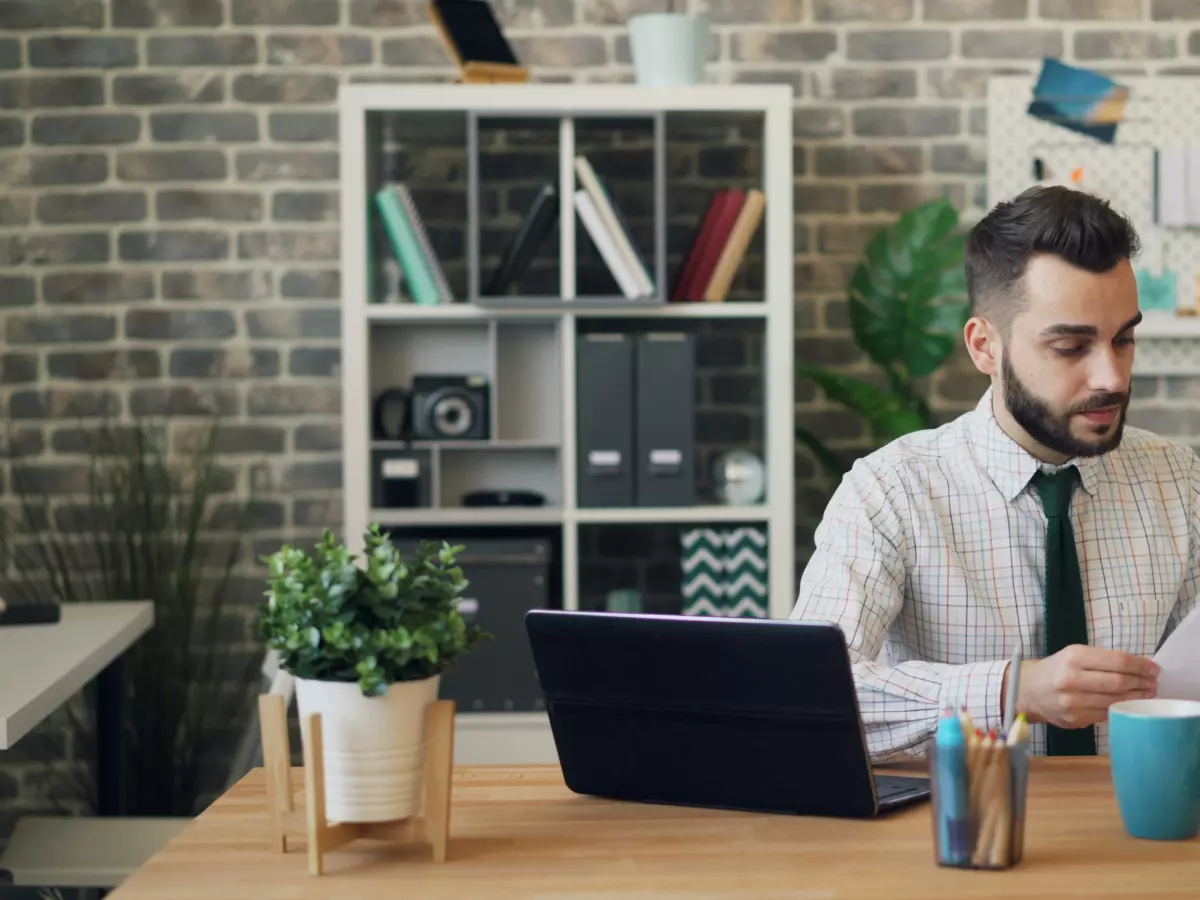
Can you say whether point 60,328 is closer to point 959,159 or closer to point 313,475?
point 313,475

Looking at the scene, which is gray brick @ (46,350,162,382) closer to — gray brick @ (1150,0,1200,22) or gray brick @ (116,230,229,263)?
gray brick @ (116,230,229,263)

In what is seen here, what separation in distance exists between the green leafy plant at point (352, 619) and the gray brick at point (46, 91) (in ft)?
8.75

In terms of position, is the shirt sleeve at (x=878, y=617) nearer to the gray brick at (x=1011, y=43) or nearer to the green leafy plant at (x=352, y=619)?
the green leafy plant at (x=352, y=619)

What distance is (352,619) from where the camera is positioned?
1.23 metres

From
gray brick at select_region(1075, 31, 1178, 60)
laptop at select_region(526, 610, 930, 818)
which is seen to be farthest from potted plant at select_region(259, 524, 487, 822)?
gray brick at select_region(1075, 31, 1178, 60)

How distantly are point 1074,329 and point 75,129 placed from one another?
104 inches

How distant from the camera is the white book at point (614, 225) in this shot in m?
3.20

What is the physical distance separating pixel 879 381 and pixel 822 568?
1863mm

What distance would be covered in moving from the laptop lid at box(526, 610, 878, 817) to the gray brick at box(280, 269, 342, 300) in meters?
2.33

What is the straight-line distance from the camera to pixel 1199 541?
197cm

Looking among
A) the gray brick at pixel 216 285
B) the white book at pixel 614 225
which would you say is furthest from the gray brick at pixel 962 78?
the gray brick at pixel 216 285

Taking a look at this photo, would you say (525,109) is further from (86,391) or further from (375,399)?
→ (86,391)

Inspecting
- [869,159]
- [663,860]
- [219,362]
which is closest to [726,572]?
[869,159]

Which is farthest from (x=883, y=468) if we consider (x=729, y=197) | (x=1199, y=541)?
(x=729, y=197)
